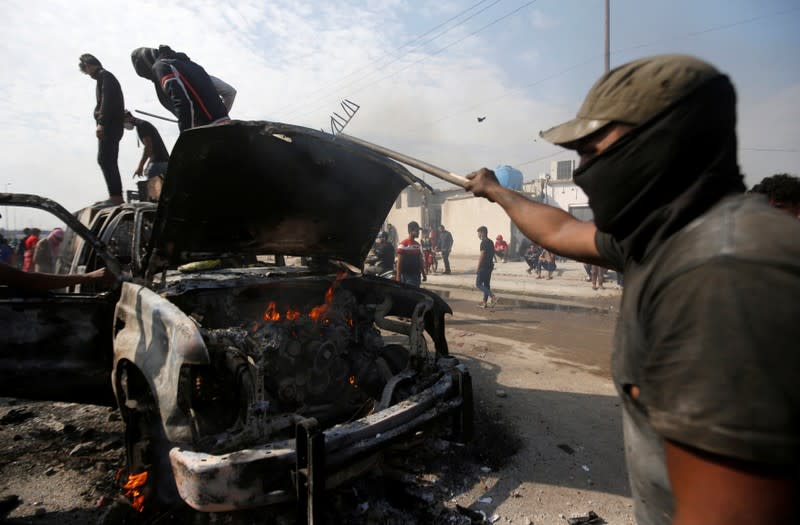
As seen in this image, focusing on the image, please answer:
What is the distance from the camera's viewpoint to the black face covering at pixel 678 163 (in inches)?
38.0

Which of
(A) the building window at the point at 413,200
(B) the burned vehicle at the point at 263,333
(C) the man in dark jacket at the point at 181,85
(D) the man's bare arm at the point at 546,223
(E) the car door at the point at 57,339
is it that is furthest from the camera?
(A) the building window at the point at 413,200

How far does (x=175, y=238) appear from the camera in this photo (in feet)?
11.6

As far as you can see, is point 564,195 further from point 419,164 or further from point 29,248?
point 419,164

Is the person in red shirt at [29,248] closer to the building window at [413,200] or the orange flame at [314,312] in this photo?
the orange flame at [314,312]

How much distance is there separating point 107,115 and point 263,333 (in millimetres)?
4796

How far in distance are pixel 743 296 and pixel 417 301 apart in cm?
355

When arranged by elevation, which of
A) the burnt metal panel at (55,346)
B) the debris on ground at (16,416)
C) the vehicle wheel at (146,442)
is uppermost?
the burnt metal panel at (55,346)

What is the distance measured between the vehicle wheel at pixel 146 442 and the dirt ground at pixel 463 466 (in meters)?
0.14

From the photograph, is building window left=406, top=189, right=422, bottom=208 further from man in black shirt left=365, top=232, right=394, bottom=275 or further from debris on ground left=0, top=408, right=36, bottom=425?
debris on ground left=0, top=408, right=36, bottom=425

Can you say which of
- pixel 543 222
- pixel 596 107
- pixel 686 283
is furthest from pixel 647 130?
pixel 543 222

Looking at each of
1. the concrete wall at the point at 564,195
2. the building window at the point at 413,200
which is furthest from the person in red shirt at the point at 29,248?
the concrete wall at the point at 564,195

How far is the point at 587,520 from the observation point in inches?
115

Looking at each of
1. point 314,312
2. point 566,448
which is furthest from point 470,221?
point 314,312

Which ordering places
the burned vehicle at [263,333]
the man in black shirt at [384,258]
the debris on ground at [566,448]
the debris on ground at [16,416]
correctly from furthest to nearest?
1. the man in black shirt at [384,258]
2. the debris on ground at [16,416]
3. the debris on ground at [566,448]
4. the burned vehicle at [263,333]
